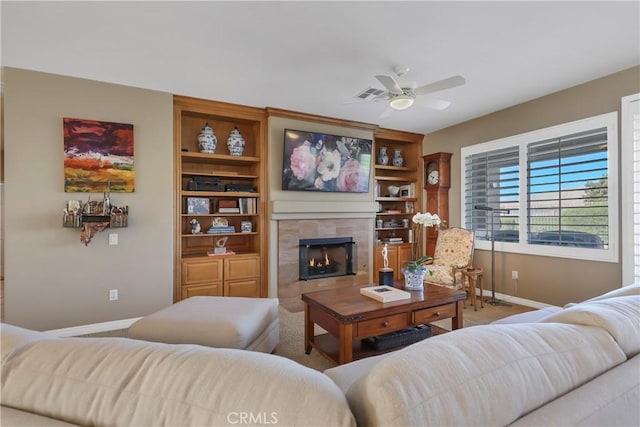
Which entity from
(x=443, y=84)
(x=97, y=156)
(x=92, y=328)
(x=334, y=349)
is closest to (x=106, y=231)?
(x=97, y=156)

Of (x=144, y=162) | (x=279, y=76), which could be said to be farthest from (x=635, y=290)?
(x=144, y=162)

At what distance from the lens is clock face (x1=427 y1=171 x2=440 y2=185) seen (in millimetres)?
5061

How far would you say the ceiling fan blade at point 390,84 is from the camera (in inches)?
99.0

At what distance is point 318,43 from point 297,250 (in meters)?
2.62

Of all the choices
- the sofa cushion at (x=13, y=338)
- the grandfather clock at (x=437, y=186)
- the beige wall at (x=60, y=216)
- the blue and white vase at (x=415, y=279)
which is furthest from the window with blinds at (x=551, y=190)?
the sofa cushion at (x=13, y=338)

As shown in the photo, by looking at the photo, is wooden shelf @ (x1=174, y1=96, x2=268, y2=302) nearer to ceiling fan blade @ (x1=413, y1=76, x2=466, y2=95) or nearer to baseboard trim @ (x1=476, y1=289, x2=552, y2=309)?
ceiling fan blade @ (x1=413, y1=76, x2=466, y2=95)

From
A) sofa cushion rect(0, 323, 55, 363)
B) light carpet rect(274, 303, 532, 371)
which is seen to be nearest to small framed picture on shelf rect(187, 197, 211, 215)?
light carpet rect(274, 303, 532, 371)

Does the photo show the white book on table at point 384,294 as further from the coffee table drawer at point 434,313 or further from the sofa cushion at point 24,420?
the sofa cushion at point 24,420

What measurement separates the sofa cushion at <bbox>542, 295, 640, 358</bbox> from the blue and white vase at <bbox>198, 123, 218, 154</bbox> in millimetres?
3893

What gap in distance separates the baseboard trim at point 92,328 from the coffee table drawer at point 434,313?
119 inches

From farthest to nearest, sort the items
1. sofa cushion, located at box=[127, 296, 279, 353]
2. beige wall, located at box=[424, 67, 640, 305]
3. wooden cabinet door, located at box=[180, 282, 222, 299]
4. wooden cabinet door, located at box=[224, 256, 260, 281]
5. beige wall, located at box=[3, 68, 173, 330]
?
wooden cabinet door, located at box=[224, 256, 260, 281] < wooden cabinet door, located at box=[180, 282, 222, 299] < beige wall, located at box=[424, 67, 640, 305] < beige wall, located at box=[3, 68, 173, 330] < sofa cushion, located at box=[127, 296, 279, 353]

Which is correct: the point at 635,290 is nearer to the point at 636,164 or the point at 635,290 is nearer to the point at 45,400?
the point at 45,400

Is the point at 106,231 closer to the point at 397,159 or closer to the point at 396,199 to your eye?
the point at 396,199

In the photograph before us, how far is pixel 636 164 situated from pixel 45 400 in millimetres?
4436
